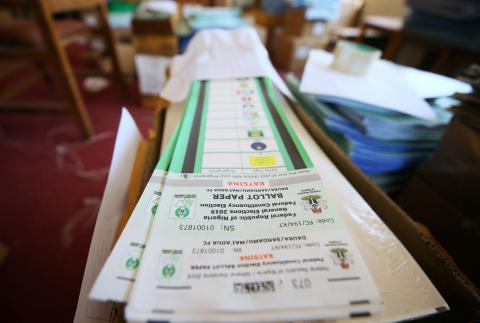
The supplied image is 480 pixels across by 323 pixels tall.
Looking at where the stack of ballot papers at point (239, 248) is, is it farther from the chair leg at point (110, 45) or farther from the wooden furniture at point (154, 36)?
the chair leg at point (110, 45)

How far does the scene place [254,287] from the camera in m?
0.17

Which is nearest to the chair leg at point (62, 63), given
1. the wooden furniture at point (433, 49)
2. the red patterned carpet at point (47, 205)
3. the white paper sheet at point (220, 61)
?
the red patterned carpet at point (47, 205)

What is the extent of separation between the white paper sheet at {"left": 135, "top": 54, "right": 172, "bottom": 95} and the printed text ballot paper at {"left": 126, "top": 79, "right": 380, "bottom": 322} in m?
1.24

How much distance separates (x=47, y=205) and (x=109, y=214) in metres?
0.86

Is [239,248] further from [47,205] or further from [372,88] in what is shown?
[47,205]

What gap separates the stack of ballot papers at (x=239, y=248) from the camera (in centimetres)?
16

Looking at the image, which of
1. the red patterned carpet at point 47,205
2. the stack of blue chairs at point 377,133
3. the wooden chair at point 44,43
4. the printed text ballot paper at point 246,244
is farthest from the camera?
the wooden chair at point 44,43

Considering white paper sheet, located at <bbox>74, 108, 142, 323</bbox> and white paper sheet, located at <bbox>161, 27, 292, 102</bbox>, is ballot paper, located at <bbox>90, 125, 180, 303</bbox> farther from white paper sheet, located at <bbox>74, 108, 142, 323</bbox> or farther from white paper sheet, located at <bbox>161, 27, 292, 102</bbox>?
white paper sheet, located at <bbox>161, 27, 292, 102</bbox>

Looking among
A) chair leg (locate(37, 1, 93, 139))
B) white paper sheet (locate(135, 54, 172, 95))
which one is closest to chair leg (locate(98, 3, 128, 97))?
white paper sheet (locate(135, 54, 172, 95))

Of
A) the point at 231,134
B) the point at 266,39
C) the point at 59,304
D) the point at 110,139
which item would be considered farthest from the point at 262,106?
the point at 266,39

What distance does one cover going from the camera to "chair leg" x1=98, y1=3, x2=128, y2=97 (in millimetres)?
1309

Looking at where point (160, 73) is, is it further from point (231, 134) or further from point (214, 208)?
point (214, 208)

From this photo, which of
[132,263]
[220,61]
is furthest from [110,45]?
[132,263]

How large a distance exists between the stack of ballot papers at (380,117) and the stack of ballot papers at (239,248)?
16 centimetres
